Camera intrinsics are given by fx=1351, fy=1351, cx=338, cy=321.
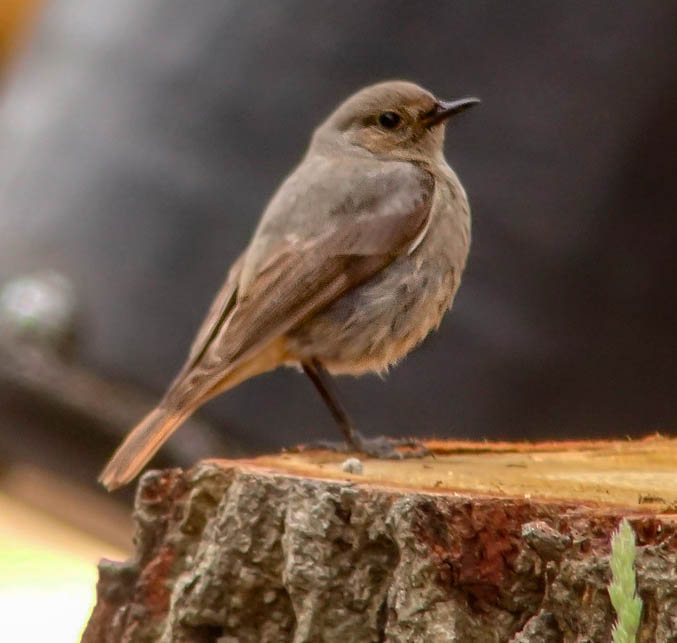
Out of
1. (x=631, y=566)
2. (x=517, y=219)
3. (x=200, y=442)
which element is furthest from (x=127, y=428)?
(x=631, y=566)

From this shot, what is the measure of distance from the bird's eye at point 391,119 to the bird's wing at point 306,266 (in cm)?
33

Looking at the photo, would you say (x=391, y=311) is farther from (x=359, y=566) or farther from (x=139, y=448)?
(x=359, y=566)

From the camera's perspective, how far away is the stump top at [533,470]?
9.86 feet

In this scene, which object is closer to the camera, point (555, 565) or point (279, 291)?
point (555, 565)

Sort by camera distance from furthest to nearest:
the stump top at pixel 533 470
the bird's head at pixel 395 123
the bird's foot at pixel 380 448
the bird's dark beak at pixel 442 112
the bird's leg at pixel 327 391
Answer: the bird's head at pixel 395 123
the bird's dark beak at pixel 442 112
the bird's leg at pixel 327 391
the bird's foot at pixel 380 448
the stump top at pixel 533 470

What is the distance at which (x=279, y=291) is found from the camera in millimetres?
3924

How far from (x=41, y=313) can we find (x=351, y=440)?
2644 millimetres

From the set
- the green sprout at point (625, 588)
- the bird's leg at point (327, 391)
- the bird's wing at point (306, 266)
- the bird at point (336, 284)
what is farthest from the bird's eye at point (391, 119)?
the green sprout at point (625, 588)

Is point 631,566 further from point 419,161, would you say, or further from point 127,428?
point 127,428

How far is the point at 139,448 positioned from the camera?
3.63m

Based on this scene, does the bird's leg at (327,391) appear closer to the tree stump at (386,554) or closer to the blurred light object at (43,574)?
the tree stump at (386,554)

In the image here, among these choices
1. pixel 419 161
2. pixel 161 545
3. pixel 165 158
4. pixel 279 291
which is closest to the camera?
pixel 161 545

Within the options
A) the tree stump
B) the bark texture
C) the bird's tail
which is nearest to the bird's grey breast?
the bird's tail

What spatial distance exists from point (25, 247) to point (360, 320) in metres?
2.91
